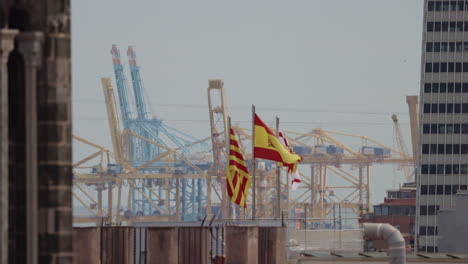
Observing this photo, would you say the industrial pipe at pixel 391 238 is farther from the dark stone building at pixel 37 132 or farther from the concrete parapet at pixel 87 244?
the dark stone building at pixel 37 132

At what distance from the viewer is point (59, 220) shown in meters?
19.8

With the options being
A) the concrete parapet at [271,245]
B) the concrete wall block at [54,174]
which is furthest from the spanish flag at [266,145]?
the concrete wall block at [54,174]

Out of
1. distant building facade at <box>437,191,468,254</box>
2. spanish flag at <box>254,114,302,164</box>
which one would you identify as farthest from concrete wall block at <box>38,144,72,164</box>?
distant building facade at <box>437,191,468,254</box>

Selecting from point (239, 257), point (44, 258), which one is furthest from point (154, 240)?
point (44, 258)

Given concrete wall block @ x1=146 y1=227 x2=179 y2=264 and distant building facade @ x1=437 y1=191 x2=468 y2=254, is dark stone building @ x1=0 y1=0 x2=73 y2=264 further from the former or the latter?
distant building facade @ x1=437 y1=191 x2=468 y2=254

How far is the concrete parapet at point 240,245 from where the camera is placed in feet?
206

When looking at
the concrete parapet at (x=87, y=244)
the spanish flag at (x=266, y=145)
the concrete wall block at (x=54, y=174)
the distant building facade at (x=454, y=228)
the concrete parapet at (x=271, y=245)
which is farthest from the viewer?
the distant building facade at (x=454, y=228)

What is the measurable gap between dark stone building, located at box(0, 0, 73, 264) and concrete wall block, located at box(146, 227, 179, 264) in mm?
42318

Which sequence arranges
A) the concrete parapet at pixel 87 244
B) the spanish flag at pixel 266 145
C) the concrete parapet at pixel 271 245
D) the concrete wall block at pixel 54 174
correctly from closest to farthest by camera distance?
the concrete wall block at pixel 54 174 → the concrete parapet at pixel 87 244 → the concrete parapet at pixel 271 245 → the spanish flag at pixel 266 145

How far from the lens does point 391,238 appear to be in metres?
45.7

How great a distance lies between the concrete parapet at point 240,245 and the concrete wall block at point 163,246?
2.12 metres

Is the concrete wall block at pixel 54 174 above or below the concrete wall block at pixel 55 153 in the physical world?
below

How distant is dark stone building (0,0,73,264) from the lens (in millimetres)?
19391

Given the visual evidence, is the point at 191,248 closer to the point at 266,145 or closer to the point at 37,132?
the point at 266,145
